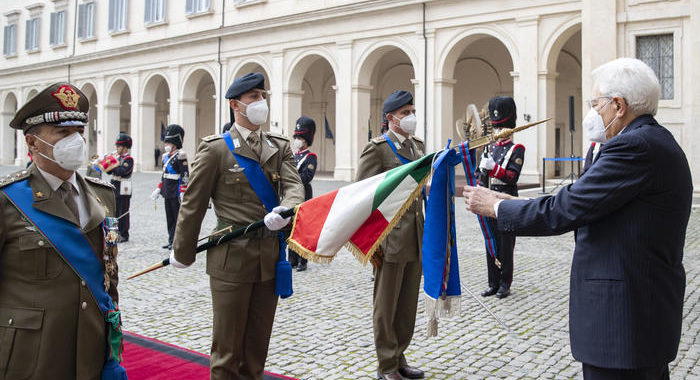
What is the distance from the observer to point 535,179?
18.7 metres

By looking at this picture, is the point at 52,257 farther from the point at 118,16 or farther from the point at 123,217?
the point at 118,16

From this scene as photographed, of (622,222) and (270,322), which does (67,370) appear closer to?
(270,322)

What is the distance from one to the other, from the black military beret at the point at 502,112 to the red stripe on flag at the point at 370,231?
11.1ft

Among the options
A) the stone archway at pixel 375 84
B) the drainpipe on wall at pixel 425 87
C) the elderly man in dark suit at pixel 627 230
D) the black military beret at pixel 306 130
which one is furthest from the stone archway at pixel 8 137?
the elderly man in dark suit at pixel 627 230

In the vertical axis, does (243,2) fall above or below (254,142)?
above

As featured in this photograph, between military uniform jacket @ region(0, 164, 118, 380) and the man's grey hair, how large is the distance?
211 cm

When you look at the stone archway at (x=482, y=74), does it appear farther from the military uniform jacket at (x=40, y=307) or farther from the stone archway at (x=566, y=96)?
the military uniform jacket at (x=40, y=307)

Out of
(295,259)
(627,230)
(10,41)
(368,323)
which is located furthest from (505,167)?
(10,41)

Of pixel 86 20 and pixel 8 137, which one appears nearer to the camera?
pixel 86 20

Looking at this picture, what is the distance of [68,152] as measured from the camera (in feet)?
7.87

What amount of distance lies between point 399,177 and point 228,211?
96 cm

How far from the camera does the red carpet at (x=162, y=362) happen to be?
4.09 metres

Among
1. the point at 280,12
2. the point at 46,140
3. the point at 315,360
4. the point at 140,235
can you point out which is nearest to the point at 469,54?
the point at 280,12

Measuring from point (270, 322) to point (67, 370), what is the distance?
1.33 metres
